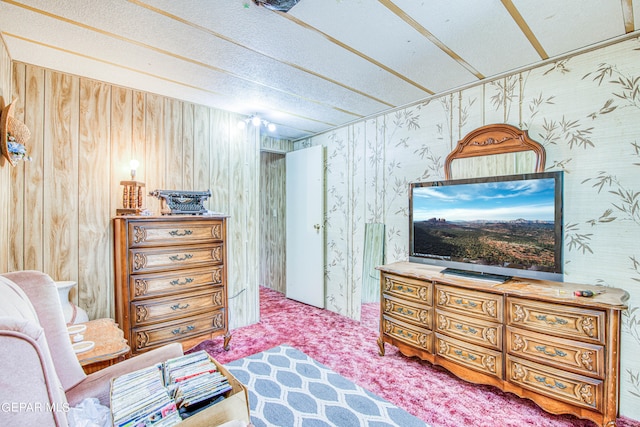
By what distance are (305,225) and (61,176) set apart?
2.64 meters

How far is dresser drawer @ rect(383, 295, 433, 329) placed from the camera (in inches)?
90.3

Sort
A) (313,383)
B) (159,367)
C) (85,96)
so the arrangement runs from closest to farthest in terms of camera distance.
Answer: (159,367) < (313,383) < (85,96)

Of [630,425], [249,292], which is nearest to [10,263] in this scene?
[249,292]

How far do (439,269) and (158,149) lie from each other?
284cm

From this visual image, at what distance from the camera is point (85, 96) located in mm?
2373

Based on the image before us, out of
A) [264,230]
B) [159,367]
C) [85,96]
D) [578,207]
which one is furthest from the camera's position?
[264,230]

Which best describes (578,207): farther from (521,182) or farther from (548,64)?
A: (548,64)

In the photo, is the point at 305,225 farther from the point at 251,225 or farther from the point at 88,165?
the point at 88,165

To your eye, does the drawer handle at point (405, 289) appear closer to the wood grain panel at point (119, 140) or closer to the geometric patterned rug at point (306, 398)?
the geometric patterned rug at point (306, 398)

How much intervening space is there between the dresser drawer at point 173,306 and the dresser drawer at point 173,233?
456mm

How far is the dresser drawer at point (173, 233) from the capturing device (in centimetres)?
219

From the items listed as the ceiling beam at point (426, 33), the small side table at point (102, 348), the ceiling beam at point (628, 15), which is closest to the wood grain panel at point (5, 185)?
the small side table at point (102, 348)

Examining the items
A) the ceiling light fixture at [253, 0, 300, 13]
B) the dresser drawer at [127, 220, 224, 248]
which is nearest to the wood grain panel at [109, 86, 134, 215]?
Result: the dresser drawer at [127, 220, 224, 248]

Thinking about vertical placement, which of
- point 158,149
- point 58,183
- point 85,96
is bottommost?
point 58,183
